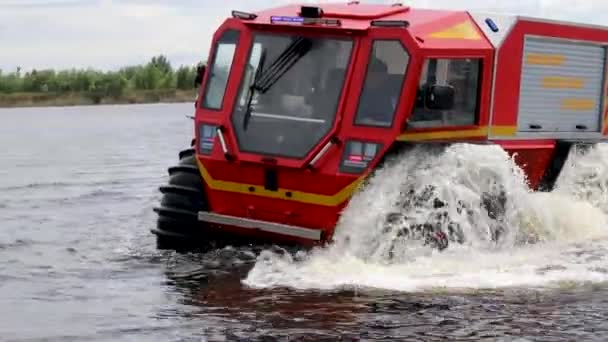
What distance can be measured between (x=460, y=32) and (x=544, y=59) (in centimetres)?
176

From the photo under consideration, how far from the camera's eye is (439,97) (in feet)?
41.0

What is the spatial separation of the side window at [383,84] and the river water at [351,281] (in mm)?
560

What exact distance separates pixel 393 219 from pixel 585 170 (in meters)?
3.88

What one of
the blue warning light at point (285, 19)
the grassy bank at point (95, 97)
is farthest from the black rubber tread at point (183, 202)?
the grassy bank at point (95, 97)

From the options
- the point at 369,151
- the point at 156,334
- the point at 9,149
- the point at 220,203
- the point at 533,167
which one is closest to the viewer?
the point at 156,334

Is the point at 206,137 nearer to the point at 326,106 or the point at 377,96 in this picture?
the point at 326,106

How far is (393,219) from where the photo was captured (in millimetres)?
12641

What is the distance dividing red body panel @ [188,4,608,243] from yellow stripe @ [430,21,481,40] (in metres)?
0.01

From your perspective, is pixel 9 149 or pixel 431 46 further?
pixel 9 149

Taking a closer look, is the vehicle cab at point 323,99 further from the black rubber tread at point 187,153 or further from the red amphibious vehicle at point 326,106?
the black rubber tread at point 187,153

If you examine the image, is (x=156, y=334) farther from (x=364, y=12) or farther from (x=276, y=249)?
(x=364, y=12)

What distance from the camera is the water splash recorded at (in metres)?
12.1

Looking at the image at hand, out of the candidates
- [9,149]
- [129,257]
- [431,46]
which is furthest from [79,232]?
[9,149]

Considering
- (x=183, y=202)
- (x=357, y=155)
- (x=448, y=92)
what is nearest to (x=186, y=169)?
(x=183, y=202)
